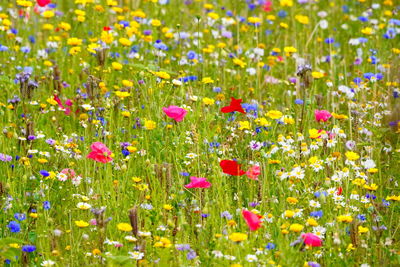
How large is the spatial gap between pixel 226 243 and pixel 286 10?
14.3ft

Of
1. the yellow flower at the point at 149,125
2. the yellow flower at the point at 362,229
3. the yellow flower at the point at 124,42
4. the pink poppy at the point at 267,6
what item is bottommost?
the yellow flower at the point at 362,229

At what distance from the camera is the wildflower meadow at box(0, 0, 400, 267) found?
9.82 feet

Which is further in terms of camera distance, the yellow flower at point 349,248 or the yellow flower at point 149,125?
the yellow flower at point 149,125

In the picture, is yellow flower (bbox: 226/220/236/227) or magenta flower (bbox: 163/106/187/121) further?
magenta flower (bbox: 163/106/187/121)

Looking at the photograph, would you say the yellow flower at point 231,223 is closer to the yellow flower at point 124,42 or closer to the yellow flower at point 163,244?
the yellow flower at point 163,244

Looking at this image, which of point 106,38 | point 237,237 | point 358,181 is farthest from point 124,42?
point 237,237

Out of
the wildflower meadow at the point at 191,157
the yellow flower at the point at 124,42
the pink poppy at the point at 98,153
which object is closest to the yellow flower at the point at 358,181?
the wildflower meadow at the point at 191,157

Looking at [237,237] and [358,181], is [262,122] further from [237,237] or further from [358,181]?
[237,237]

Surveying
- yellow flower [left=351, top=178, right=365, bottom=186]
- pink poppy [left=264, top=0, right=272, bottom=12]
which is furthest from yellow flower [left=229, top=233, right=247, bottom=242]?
pink poppy [left=264, top=0, right=272, bottom=12]

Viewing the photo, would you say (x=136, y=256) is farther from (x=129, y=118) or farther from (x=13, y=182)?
(x=129, y=118)

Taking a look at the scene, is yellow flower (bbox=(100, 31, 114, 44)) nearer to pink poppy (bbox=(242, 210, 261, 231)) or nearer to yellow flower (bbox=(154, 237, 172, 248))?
yellow flower (bbox=(154, 237, 172, 248))

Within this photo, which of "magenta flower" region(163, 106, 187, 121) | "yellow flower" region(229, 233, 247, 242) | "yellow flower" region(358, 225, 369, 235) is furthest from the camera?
"magenta flower" region(163, 106, 187, 121)

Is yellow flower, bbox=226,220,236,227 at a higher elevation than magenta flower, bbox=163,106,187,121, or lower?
lower

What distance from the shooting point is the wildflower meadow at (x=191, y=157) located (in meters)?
2.99
